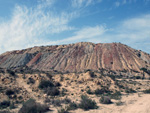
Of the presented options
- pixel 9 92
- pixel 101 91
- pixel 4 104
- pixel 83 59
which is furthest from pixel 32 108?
pixel 83 59

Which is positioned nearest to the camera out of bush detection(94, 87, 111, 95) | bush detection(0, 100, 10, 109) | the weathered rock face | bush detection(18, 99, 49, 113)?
bush detection(18, 99, 49, 113)

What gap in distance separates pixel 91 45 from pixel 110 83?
57.4 m

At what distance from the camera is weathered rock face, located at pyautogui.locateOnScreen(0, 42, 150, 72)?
62969 millimetres

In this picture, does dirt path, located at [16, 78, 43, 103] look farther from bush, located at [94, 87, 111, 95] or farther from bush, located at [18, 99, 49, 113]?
bush, located at [94, 87, 111, 95]

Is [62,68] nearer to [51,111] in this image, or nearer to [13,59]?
[13,59]

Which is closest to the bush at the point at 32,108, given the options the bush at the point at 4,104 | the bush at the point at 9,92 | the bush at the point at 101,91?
the bush at the point at 4,104

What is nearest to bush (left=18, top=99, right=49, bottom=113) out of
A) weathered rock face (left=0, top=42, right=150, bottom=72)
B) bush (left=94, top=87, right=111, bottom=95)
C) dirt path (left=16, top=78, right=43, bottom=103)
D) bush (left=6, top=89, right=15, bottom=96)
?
dirt path (left=16, top=78, right=43, bottom=103)

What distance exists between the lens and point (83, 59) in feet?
229

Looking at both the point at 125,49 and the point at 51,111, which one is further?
the point at 125,49

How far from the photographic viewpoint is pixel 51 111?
43.1 ft

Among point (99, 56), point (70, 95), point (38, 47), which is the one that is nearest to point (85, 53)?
point (99, 56)

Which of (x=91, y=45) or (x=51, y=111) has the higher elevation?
(x=91, y=45)

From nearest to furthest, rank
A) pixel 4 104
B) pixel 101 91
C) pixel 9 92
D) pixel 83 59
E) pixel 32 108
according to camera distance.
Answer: pixel 32 108, pixel 4 104, pixel 9 92, pixel 101 91, pixel 83 59

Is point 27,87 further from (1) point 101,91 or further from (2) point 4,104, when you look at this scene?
(1) point 101,91
